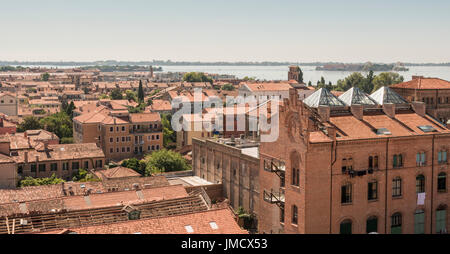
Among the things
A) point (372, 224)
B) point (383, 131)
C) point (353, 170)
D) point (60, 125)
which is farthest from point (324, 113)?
point (60, 125)

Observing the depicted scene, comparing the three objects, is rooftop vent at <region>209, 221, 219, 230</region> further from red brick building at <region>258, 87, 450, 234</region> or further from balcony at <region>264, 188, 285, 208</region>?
balcony at <region>264, 188, 285, 208</region>

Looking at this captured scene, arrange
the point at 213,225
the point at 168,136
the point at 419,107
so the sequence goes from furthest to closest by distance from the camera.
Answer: the point at 168,136 < the point at 419,107 < the point at 213,225

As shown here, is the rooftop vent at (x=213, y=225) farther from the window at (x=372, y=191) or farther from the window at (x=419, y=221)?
the window at (x=419, y=221)

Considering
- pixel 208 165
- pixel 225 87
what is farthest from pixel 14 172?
pixel 225 87

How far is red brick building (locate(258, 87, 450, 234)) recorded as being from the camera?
83.2ft

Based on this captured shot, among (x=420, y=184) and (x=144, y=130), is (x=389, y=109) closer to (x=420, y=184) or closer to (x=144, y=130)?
(x=420, y=184)

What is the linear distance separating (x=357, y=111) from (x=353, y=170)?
4.06 meters

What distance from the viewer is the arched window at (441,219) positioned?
94.2 ft

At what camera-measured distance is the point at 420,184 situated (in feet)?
91.6

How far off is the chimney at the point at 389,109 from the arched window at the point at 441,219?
18.6 ft

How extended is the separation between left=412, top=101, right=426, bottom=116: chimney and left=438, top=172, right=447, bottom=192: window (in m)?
3.98

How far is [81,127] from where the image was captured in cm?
6875

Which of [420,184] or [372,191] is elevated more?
[420,184]
